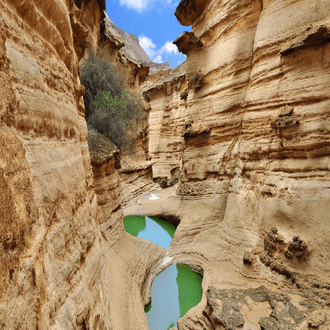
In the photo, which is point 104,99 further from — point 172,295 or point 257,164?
point 172,295

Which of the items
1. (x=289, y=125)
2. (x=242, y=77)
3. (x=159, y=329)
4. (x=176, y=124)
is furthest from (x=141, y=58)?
(x=159, y=329)

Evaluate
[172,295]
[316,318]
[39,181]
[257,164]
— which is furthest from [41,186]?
[172,295]

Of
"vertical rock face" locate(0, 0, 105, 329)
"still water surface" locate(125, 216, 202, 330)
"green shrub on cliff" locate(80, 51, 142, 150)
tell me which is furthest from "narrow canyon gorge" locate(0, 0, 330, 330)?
"green shrub on cliff" locate(80, 51, 142, 150)

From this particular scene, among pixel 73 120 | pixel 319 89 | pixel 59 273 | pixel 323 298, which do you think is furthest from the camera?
pixel 319 89

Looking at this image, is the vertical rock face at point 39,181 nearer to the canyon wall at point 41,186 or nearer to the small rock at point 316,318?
the canyon wall at point 41,186

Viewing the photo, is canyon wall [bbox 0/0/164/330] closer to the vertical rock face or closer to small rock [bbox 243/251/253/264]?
the vertical rock face

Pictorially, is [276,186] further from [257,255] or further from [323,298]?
[323,298]
